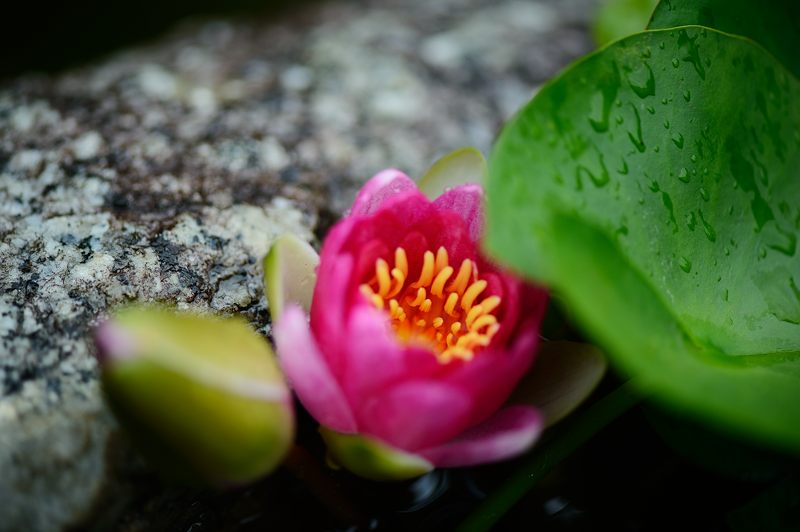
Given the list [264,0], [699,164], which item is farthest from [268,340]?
[264,0]

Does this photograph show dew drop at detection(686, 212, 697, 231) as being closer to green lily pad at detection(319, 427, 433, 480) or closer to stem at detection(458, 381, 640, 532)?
stem at detection(458, 381, 640, 532)

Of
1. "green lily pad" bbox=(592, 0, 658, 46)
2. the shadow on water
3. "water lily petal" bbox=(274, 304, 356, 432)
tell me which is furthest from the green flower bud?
the shadow on water

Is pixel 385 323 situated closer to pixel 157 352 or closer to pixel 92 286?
pixel 157 352

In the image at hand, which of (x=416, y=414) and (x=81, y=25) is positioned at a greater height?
(x=416, y=414)

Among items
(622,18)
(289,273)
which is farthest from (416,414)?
(622,18)

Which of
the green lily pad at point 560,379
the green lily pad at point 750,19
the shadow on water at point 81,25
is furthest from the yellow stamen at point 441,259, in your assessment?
the shadow on water at point 81,25

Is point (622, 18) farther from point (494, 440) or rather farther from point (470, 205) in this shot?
point (494, 440)
